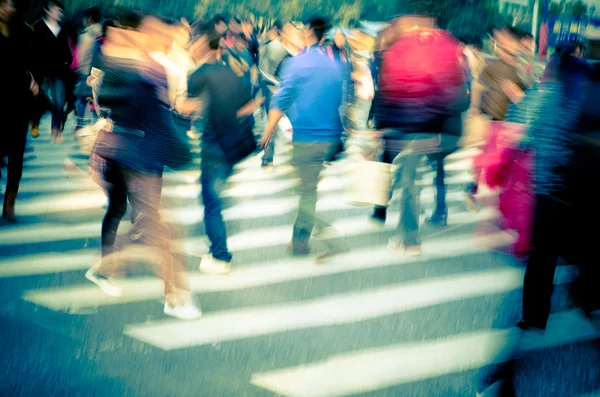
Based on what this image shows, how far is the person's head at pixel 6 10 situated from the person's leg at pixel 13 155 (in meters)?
0.87

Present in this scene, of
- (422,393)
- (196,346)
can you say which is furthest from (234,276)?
(422,393)

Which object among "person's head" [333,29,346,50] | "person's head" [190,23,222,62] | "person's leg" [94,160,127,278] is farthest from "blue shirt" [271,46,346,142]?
"person's head" [333,29,346,50]

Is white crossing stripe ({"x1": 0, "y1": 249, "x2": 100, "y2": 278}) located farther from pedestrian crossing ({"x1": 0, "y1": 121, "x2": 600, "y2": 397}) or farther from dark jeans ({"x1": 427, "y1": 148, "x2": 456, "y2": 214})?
dark jeans ({"x1": 427, "y1": 148, "x2": 456, "y2": 214})

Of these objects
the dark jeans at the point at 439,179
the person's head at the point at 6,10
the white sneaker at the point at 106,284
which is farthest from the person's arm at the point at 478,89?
the person's head at the point at 6,10

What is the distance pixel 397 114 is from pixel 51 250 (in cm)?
312

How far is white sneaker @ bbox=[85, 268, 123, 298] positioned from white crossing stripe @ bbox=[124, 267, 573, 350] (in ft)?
1.95

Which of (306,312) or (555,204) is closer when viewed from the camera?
(555,204)

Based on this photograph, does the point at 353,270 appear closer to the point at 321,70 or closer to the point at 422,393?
the point at 321,70

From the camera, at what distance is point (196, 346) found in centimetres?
403

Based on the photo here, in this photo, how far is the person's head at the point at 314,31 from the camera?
17.1 ft

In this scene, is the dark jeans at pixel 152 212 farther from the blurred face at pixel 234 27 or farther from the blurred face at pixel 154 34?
the blurred face at pixel 234 27

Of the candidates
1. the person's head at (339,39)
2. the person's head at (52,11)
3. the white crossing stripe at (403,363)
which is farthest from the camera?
the person's head at (52,11)

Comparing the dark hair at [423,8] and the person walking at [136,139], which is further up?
the dark hair at [423,8]

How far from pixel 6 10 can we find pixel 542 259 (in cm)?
510
